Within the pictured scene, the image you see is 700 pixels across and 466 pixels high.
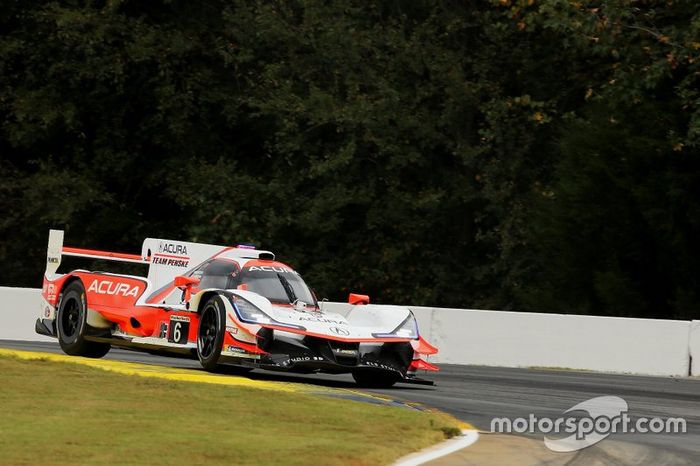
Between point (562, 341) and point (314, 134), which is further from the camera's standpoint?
point (314, 134)

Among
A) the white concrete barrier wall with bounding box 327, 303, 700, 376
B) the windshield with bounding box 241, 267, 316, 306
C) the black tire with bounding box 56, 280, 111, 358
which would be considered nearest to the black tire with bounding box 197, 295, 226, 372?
the windshield with bounding box 241, 267, 316, 306

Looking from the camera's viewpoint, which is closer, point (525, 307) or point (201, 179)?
point (525, 307)

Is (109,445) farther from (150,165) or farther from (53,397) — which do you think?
(150,165)

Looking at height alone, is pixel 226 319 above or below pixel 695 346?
A: below

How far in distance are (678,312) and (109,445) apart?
19427 mm

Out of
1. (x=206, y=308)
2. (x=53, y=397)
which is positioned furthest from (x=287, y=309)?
(x=53, y=397)

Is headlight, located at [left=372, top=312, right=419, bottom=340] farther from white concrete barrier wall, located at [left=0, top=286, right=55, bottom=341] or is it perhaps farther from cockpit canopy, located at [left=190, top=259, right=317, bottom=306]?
white concrete barrier wall, located at [left=0, top=286, right=55, bottom=341]

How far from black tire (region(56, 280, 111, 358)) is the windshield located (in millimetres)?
2277

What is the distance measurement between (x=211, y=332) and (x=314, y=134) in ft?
64.2

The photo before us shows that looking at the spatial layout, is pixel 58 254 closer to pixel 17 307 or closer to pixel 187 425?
pixel 17 307

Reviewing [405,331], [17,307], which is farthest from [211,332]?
[17,307]

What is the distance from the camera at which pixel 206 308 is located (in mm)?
13695

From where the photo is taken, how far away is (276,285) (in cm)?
Answer: 1427

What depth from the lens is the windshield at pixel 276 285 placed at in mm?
14102
